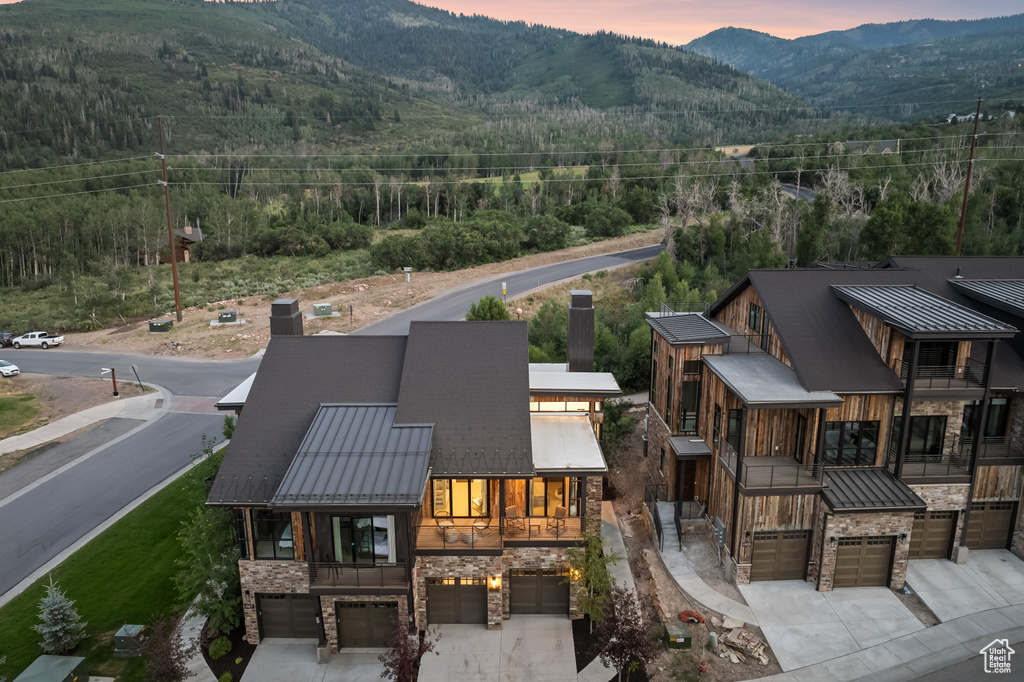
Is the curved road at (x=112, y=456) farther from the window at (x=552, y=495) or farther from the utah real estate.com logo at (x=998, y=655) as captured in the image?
the utah real estate.com logo at (x=998, y=655)

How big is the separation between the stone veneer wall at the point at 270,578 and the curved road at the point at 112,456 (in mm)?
9193

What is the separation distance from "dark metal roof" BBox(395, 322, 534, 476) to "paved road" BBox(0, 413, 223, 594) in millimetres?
14681

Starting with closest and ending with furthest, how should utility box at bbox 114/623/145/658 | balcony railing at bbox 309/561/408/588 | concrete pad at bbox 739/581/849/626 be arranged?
balcony railing at bbox 309/561/408/588 < utility box at bbox 114/623/145/658 < concrete pad at bbox 739/581/849/626

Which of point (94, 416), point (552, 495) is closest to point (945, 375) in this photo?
point (552, 495)

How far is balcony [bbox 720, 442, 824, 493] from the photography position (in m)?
18.2

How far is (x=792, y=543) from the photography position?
1866 cm

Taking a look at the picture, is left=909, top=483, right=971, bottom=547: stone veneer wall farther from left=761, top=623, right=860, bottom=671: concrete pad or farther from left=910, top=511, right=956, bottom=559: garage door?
left=761, top=623, right=860, bottom=671: concrete pad

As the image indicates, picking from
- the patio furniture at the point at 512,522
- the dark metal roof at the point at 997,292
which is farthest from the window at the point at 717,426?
the dark metal roof at the point at 997,292

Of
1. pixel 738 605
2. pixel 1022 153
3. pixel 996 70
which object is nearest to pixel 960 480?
pixel 738 605

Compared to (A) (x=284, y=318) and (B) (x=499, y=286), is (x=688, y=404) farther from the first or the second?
(B) (x=499, y=286)

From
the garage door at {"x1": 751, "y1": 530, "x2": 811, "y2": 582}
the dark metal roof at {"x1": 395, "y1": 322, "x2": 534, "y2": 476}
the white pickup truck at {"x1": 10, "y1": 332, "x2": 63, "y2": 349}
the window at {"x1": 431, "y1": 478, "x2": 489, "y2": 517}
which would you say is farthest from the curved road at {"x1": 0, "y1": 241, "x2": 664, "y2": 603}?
the garage door at {"x1": 751, "y1": 530, "x2": 811, "y2": 582}

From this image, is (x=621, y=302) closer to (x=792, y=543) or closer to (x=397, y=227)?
(x=792, y=543)

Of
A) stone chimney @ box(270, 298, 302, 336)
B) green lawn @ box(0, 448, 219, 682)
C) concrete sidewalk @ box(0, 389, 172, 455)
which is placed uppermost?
stone chimney @ box(270, 298, 302, 336)

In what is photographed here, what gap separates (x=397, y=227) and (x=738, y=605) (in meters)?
68.9
